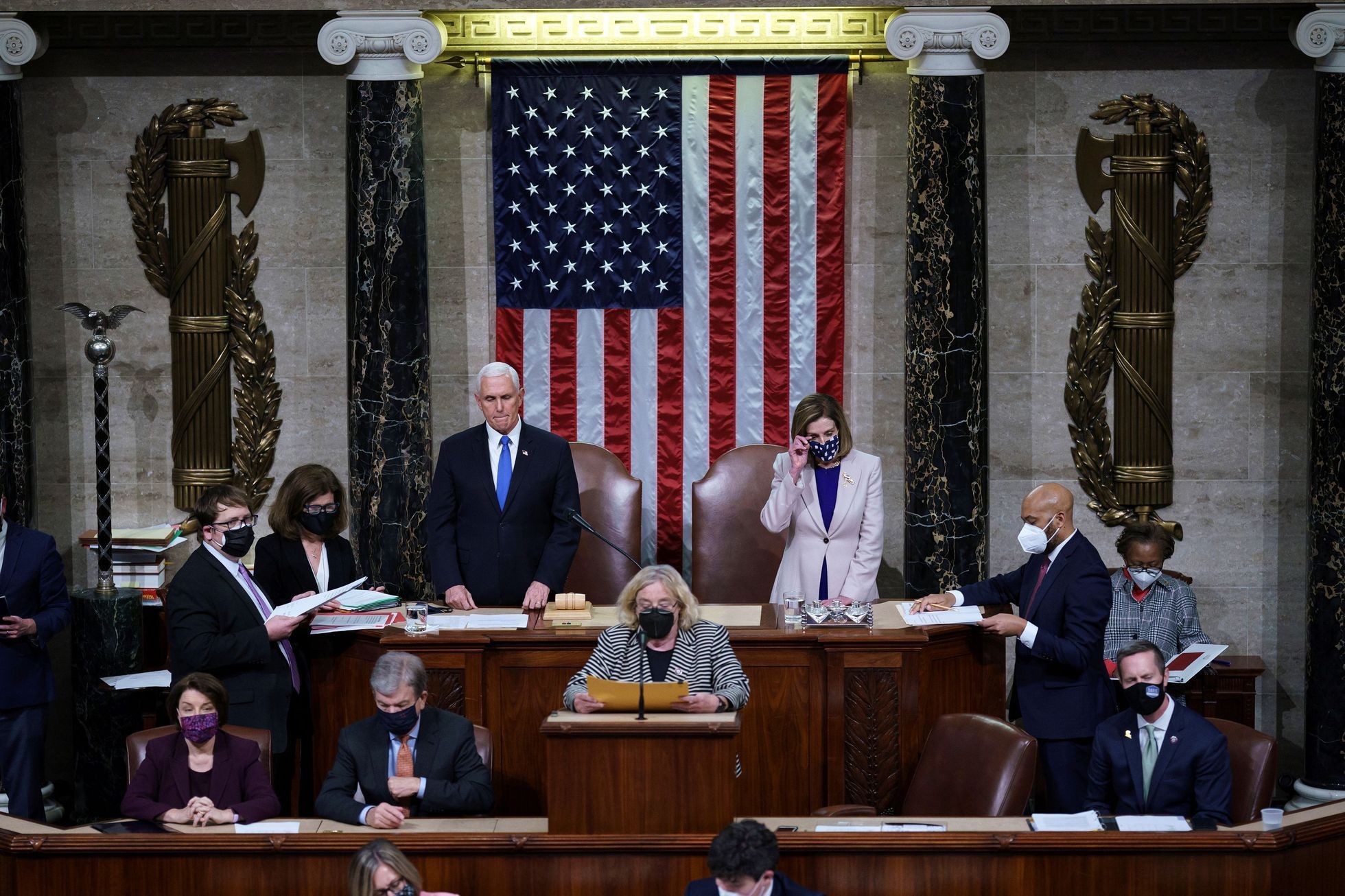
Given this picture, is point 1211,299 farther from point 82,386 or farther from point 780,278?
point 82,386

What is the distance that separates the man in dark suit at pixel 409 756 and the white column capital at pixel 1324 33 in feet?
18.8

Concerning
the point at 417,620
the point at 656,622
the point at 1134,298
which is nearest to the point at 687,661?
the point at 656,622

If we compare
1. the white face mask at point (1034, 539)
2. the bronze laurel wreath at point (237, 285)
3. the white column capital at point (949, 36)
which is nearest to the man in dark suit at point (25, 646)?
the bronze laurel wreath at point (237, 285)

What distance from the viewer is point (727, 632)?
6.44 m

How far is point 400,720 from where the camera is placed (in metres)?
5.64

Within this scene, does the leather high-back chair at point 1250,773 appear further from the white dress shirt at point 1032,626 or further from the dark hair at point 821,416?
the dark hair at point 821,416

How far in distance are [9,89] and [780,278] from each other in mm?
4402

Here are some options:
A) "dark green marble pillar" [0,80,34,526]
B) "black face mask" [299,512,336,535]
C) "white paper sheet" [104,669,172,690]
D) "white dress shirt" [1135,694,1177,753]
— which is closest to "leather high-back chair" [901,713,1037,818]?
Result: "white dress shirt" [1135,694,1177,753]

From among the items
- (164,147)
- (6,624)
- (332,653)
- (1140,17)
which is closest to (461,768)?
(332,653)

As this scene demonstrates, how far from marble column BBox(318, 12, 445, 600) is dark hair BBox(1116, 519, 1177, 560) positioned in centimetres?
371

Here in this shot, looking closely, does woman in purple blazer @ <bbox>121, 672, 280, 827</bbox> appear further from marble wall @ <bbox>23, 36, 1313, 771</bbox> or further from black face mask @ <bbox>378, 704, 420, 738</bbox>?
marble wall @ <bbox>23, 36, 1313, 771</bbox>

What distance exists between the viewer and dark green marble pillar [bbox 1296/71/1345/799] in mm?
8422

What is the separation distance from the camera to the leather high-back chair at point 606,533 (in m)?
8.83

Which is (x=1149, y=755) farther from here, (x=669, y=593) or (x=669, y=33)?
(x=669, y=33)
